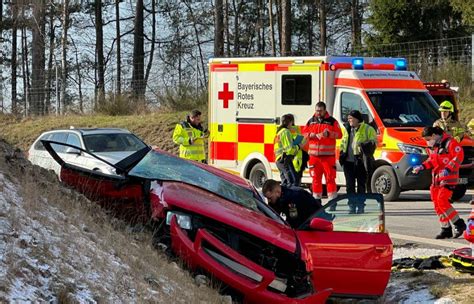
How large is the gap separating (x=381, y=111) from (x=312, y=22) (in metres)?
35.1

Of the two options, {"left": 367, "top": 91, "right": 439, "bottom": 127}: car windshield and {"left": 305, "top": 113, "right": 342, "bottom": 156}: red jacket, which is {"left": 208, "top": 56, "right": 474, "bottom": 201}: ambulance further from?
{"left": 305, "top": 113, "right": 342, "bottom": 156}: red jacket

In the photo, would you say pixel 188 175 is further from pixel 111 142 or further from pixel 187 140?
pixel 111 142

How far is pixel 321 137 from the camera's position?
38.6 feet

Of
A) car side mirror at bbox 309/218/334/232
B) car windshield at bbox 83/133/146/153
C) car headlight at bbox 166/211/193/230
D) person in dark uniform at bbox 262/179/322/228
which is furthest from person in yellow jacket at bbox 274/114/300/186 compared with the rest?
car headlight at bbox 166/211/193/230

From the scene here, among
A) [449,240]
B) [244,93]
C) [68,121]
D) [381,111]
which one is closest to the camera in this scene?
[449,240]

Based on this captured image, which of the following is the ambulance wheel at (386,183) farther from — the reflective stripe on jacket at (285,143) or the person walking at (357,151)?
the reflective stripe on jacket at (285,143)

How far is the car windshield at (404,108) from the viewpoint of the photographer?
14242mm

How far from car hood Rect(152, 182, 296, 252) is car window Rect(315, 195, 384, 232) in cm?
89

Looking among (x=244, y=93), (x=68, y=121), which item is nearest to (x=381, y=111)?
(x=244, y=93)

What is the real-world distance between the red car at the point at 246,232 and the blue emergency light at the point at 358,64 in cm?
765

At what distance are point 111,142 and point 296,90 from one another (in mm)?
3541

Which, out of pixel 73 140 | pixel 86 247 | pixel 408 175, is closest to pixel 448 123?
pixel 408 175

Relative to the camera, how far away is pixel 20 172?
6258mm

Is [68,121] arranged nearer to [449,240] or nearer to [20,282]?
[449,240]
